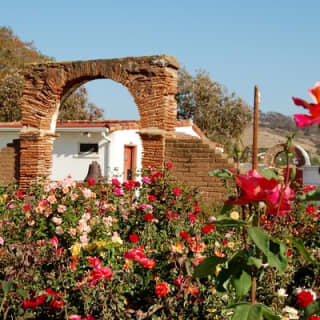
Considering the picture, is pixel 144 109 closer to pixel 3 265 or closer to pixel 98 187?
pixel 98 187

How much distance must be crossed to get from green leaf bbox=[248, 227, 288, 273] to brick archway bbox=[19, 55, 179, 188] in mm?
8109

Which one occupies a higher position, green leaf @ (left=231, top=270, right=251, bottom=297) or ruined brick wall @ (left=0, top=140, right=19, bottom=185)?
ruined brick wall @ (left=0, top=140, right=19, bottom=185)

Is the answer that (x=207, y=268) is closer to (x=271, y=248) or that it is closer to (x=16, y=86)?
(x=271, y=248)

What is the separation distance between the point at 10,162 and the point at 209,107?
1659cm

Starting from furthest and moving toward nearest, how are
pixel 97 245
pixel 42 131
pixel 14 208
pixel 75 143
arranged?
pixel 75 143, pixel 42 131, pixel 14 208, pixel 97 245

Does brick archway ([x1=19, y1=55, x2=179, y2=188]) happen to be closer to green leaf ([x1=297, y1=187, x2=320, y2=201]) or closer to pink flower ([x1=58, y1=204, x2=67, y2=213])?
pink flower ([x1=58, y1=204, x2=67, y2=213])

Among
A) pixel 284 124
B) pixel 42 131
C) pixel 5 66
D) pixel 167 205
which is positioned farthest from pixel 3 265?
pixel 284 124

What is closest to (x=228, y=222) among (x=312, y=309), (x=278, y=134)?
(x=312, y=309)

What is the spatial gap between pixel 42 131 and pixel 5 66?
69.0 feet

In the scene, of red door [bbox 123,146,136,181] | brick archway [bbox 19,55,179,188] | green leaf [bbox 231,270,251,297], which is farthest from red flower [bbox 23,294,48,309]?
red door [bbox 123,146,136,181]

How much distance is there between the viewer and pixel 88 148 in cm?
1781

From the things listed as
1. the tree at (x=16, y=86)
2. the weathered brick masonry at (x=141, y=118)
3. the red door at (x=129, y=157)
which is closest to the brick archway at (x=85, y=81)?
the weathered brick masonry at (x=141, y=118)

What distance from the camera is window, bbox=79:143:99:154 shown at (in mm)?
17663

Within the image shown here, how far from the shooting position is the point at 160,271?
2.35 metres
